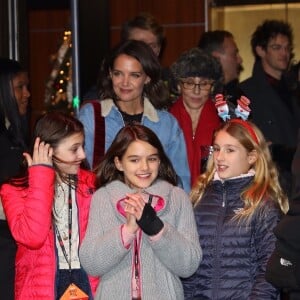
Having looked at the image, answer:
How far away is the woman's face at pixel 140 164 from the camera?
195 inches

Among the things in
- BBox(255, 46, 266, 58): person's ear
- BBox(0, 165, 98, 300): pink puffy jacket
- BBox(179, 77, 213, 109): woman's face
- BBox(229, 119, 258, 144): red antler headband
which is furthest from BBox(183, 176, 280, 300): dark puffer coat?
BBox(255, 46, 266, 58): person's ear

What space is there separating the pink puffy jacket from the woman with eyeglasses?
4.52 ft

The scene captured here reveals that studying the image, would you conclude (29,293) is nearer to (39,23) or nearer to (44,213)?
(44,213)

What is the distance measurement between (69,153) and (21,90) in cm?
183

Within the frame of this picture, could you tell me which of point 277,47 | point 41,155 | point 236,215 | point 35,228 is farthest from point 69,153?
point 277,47

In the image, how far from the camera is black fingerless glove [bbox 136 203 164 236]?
458 cm

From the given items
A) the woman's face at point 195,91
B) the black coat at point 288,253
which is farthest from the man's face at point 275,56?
the black coat at point 288,253

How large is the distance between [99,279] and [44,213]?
419 millimetres

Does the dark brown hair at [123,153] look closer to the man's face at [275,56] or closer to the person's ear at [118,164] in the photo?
the person's ear at [118,164]

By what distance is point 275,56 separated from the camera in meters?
7.77

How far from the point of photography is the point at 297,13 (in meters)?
10.4

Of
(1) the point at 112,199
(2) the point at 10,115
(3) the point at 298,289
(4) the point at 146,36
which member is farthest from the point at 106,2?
(3) the point at 298,289

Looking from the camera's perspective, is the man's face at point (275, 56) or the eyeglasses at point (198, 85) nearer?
the eyeglasses at point (198, 85)

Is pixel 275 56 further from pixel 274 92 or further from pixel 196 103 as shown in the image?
pixel 196 103
